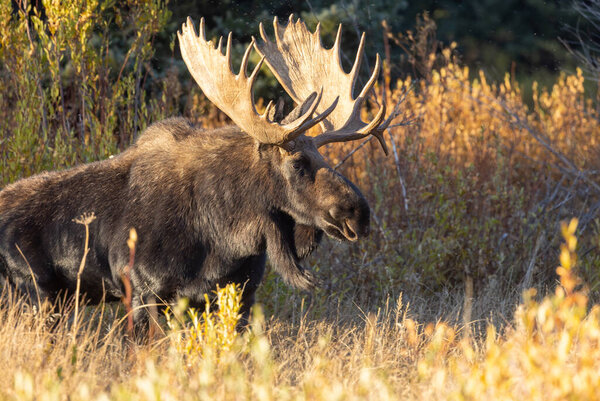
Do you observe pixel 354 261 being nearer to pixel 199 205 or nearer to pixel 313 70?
pixel 313 70

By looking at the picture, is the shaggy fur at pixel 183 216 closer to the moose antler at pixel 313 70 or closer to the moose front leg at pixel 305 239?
the moose front leg at pixel 305 239

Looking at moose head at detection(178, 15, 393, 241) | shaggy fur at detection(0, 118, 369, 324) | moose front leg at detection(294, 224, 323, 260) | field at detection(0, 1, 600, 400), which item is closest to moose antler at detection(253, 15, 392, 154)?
moose head at detection(178, 15, 393, 241)

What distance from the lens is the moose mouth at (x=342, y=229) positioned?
4.24 meters

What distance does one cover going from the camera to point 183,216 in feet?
14.7

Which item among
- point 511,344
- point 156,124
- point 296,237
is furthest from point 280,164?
point 511,344

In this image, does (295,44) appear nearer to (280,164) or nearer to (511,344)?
(280,164)

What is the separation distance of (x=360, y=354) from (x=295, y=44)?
203 cm

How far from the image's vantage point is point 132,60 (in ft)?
36.3

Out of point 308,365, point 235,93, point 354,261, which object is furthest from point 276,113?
point 354,261

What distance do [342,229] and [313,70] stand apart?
1373 millimetres

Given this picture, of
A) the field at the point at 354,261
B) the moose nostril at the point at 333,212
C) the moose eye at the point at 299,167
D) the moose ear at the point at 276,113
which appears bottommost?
the field at the point at 354,261

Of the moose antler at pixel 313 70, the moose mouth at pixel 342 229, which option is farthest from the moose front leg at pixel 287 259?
the moose antler at pixel 313 70

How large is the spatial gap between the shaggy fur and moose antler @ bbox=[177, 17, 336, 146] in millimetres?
151

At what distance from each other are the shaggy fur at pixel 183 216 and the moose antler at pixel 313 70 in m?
0.48
